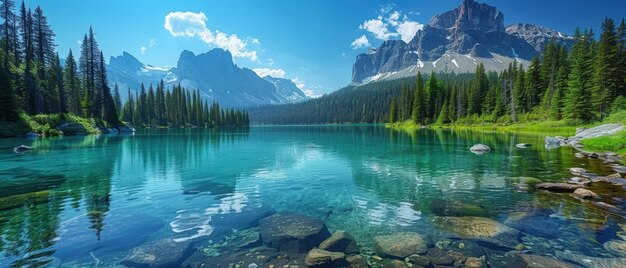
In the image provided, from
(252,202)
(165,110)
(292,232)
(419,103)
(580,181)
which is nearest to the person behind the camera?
(292,232)

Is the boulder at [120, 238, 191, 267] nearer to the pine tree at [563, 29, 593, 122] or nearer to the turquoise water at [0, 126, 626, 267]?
the turquoise water at [0, 126, 626, 267]

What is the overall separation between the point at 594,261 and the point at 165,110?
177183mm

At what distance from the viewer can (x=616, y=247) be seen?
337 inches

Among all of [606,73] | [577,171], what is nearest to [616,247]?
[577,171]

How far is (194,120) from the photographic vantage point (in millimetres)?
166000

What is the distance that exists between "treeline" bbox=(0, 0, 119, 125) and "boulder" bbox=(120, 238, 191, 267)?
230ft

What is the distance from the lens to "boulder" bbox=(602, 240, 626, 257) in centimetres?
821

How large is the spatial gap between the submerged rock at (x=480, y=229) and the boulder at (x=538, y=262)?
0.88 metres

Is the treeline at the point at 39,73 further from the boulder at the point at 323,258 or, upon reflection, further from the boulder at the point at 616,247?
the boulder at the point at 616,247

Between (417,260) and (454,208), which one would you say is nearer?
(417,260)

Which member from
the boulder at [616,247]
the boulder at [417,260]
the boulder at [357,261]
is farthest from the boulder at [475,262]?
the boulder at [616,247]

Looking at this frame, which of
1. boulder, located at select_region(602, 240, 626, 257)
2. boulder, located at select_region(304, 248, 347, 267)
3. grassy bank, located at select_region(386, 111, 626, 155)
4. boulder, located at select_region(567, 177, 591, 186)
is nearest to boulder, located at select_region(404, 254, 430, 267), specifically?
boulder, located at select_region(304, 248, 347, 267)

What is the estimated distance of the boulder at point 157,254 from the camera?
8219 mm

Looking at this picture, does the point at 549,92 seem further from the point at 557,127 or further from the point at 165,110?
the point at 165,110
